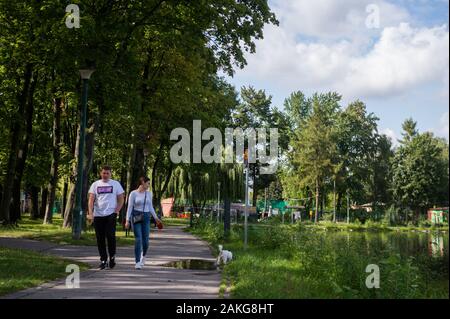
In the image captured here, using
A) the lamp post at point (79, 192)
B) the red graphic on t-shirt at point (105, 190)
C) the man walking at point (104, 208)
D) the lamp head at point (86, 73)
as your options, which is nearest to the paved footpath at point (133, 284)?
the man walking at point (104, 208)

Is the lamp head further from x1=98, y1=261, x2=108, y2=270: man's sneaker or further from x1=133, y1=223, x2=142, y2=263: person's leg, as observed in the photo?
x1=98, y1=261, x2=108, y2=270: man's sneaker

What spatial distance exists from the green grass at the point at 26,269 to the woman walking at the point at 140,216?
1.07 m

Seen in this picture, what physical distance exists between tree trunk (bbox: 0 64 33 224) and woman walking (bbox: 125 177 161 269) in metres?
14.4

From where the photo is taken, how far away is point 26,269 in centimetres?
986

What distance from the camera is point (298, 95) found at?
3359 inches

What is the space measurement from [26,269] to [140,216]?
234cm

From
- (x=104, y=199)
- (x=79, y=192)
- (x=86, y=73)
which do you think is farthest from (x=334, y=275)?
(x=86, y=73)

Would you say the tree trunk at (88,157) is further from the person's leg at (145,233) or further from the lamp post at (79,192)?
the person's leg at (145,233)

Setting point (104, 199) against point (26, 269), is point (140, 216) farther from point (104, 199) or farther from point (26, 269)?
point (26, 269)

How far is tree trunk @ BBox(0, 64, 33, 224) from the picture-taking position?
23.9 m

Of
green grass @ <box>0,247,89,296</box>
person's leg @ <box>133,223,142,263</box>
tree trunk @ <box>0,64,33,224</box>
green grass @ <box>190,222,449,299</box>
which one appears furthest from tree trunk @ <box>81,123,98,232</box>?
person's leg @ <box>133,223,142,263</box>

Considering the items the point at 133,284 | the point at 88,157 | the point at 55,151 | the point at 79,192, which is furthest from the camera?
the point at 55,151

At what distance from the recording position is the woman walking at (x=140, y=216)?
11008mm
